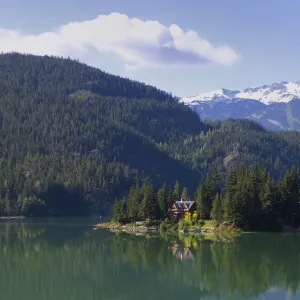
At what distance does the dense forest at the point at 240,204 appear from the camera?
105m

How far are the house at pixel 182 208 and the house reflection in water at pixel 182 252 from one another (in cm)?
3260

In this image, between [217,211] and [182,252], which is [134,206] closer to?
[217,211]

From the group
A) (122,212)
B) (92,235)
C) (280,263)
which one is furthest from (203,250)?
(122,212)

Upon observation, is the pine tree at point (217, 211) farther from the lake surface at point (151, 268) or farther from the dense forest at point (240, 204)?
the lake surface at point (151, 268)

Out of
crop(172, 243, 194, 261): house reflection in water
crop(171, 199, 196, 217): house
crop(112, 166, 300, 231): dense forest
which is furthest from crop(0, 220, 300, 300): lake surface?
crop(171, 199, 196, 217): house

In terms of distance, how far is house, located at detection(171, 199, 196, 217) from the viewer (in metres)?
121

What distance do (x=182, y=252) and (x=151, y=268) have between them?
12.0 meters

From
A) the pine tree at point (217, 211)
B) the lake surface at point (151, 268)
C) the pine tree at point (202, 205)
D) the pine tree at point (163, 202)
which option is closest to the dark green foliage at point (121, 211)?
the pine tree at point (163, 202)

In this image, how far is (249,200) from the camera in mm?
106000

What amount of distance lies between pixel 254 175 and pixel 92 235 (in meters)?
38.1

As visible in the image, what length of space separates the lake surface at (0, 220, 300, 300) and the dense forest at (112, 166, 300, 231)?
8535 millimetres

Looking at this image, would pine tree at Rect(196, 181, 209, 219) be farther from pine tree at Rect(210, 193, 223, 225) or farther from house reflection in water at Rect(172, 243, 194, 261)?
house reflection in water at Rect(172, 243, 194, 261)

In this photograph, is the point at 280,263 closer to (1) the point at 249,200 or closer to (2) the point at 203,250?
(2) the point at 203,250

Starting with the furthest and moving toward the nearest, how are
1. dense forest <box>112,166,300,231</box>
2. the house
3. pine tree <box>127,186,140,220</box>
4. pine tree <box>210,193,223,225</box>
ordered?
pine tree <box>127,186,140,220</box>, the house, pine tree <box>210,193,223,225</box>, dense forest <box>112,166,300,231</box>
